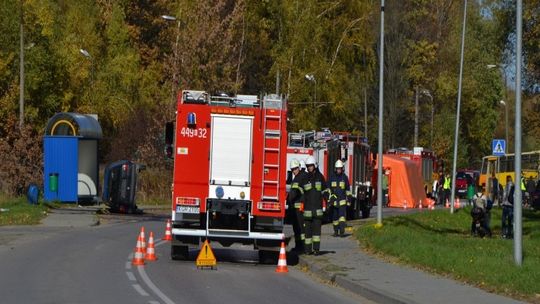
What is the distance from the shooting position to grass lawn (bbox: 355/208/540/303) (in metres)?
16.7

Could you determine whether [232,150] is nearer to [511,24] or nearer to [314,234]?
[314,234]

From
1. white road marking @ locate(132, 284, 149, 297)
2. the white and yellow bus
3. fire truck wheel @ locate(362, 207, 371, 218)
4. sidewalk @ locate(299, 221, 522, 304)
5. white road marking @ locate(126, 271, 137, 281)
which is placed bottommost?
white road marking @ locate(132, 284, 149, 297)

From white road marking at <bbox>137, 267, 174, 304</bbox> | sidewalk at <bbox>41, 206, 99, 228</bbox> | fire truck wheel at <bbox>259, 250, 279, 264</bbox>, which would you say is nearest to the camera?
white road marking at <bbox>137, 267, 174, 304</bbox>

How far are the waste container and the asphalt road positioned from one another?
1384 cm

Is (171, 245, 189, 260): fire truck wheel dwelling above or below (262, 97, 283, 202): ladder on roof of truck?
below

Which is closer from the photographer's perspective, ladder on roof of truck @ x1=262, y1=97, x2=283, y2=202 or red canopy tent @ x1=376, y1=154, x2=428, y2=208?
ladder on roof of truck @ x1=262, y1=97, x2=283, y2=202

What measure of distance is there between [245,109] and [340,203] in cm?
741

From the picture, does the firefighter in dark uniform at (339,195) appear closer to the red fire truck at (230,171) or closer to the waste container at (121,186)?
the red fire truck at (230,171)

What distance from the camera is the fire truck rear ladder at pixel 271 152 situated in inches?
851

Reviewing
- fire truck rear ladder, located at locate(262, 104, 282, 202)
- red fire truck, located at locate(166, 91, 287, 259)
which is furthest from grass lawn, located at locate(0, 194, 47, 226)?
fire truck rear ladder, located at locate(262, 104, 282, 202)

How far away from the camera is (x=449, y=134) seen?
7806 cm

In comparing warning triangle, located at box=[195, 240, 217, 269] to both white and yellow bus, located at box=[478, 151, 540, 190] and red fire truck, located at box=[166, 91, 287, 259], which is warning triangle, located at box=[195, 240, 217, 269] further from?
white and yellow bus, located at box=[478, 151, 540, 190]

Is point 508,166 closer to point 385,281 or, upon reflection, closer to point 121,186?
point 121,186

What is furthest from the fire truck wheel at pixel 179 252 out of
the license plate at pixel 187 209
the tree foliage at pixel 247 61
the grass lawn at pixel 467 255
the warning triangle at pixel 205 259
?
the tree foliage at pixel 247 61
